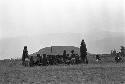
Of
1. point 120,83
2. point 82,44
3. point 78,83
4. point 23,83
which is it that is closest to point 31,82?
point 23,83

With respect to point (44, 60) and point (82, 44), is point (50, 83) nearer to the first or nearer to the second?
point (44, 60)

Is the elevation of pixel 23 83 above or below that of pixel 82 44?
below

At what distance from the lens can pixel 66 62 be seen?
4922 cm

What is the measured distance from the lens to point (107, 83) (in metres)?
18.5

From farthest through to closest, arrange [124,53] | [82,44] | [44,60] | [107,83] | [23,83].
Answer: [124,53] → [82,44] → [44,60] → [23,83] → [107,83]

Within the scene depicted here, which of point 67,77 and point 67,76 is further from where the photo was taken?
point 67,76

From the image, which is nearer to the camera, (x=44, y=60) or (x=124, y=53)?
(x=44, y=60)

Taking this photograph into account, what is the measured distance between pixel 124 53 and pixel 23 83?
50.8 m

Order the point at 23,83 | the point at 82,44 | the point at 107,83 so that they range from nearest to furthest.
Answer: the point at 107,83, the point at 23,83, the point at 82,44

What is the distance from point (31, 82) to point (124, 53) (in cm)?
4988

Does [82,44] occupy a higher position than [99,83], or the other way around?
[82,44]

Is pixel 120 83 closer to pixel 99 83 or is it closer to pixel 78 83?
pixel 99 83

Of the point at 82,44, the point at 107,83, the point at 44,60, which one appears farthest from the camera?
the point at 82,44

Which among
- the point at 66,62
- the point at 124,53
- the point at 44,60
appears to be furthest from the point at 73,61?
the point at 124,53
